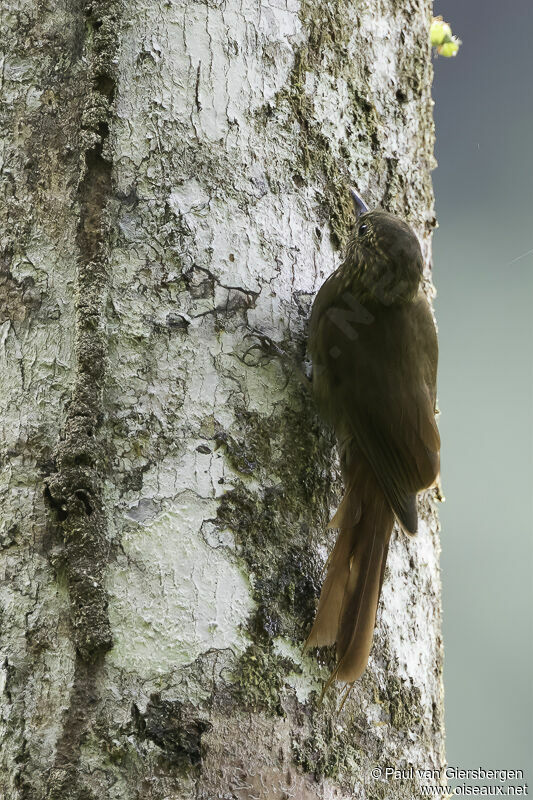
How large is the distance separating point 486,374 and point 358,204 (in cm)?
361

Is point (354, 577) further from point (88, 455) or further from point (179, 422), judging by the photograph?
point (88, 455)

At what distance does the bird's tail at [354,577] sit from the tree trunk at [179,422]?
0.03 m

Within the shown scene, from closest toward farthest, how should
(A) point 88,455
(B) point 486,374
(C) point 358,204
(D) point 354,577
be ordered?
(A) point 88,455 < (D) point 354,577 < (C) point 358,204 < (B) point 486,374

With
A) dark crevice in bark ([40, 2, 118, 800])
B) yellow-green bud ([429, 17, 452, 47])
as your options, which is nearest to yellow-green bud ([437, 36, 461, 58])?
yellow-green bud ([429, 17, 452, 47])

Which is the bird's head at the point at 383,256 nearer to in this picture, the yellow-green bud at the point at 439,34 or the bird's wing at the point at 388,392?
the bird's wing at the point at 388,392

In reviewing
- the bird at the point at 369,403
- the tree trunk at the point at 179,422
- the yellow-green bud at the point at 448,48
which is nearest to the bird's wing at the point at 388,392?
the bird at the point at 369,403

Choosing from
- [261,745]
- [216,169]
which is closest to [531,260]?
[216,169]

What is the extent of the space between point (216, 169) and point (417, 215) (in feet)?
2.29

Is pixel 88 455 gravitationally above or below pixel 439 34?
below

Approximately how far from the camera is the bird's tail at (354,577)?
183 cm

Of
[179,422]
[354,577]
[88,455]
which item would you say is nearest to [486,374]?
[354,577]

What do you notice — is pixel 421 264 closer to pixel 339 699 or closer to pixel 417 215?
pixel 417 215

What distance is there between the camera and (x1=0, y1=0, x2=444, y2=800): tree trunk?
1.67 meters

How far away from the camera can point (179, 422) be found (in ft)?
5.95
